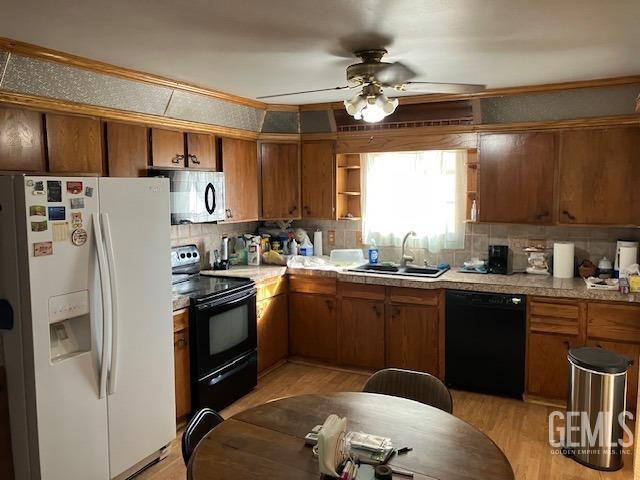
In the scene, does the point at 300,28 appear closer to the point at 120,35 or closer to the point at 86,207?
the point at 120,35

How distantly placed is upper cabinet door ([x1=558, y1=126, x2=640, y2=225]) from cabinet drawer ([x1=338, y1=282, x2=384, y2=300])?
1.50m

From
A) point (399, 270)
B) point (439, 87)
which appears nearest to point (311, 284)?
point (399, 270)

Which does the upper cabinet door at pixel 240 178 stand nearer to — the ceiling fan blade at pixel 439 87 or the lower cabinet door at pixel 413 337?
the lower cabinet door at pixel 413 337

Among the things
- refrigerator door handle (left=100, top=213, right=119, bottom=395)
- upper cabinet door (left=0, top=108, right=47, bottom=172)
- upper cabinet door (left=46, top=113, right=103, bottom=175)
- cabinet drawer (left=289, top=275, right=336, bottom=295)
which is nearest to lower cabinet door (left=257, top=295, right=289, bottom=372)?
cabinet drawer (left=289, top=275, right=336, bottom=295)

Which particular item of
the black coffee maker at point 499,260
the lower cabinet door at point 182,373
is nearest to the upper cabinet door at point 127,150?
the lower cabinet door at point 182,373

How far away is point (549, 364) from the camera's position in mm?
3758

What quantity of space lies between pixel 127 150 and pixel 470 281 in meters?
2.61

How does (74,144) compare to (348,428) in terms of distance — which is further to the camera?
(74,144)

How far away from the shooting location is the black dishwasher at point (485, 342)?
12.5 feet

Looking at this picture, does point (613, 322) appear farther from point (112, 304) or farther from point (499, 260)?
point (112, 304)

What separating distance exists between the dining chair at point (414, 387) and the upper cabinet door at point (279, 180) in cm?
257

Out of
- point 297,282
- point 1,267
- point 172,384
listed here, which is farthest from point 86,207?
point 297,282

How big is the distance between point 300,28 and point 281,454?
184cm

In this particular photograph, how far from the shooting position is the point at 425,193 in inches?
183
